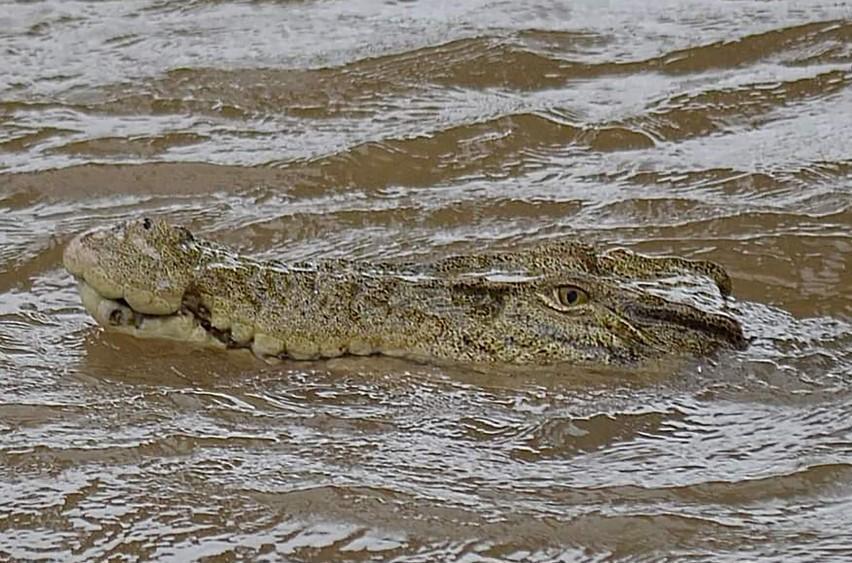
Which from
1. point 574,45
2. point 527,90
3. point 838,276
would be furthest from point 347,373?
point 574,45

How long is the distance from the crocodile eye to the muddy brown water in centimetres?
24

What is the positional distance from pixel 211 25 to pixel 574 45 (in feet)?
5.78

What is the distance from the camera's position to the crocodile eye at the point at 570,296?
16.5 feet

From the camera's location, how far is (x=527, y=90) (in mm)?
7695

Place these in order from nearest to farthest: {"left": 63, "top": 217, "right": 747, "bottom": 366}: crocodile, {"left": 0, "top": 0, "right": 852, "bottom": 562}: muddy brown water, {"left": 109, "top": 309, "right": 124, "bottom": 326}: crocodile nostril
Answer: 1. {"left": 0, "top": 0, "right": 852, "bottom": 562}: muddy brown water
2. {"left": 63, "top": 217, "right": 747, "bottom": 366}: crocodile
3. {"left": 109, "top": 309, "right": 124, "bottom": 326}: crocodile nostril

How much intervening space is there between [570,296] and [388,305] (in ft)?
1.71

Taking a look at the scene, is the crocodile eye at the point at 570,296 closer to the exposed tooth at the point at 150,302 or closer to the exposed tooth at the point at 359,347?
the exposed tooth at the point at 359,347

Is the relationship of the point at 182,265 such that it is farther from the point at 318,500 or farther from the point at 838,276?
the point at 838,276

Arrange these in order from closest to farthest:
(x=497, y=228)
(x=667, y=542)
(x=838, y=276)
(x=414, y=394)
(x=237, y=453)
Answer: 1. (x=667, y=542)
2. (x=237, y=453)
3. (x=414, y=394)
4. (x=838, y=276)
5. (x=497, y=228)

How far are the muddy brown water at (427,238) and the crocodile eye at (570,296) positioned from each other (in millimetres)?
240

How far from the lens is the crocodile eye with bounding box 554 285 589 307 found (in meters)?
5.02

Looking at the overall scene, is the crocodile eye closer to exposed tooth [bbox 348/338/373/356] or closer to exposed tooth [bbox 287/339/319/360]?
exposed tooth [bbox 348/338/373/356]

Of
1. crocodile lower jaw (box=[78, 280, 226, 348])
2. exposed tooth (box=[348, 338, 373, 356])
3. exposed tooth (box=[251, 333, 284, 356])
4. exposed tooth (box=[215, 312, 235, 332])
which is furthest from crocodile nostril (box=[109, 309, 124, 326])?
exposed tooth (box=[348, 338, 373, 356])

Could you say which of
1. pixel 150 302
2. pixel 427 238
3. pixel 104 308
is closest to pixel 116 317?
pixel 104 308
